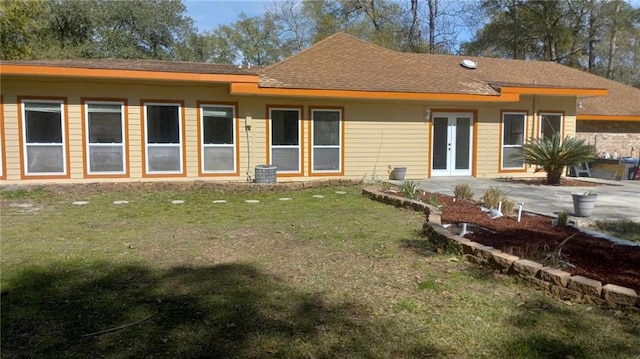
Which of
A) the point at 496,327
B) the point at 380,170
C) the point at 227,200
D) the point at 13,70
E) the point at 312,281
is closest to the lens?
the point at 496,327

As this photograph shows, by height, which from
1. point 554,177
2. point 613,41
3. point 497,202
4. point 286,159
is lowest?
point 497,202

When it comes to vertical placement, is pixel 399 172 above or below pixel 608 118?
below

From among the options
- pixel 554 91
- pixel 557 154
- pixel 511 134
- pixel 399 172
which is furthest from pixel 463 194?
pixel 554 91

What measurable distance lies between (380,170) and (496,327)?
440 inches

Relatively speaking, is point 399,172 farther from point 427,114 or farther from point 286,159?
point 286,159

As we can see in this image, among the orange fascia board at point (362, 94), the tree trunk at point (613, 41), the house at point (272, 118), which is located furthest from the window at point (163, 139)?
the tree trunk at point (613, 41)

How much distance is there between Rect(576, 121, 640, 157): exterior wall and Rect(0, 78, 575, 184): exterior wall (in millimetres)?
3569

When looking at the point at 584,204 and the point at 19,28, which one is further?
the point at 19,28

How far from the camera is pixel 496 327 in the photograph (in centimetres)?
357

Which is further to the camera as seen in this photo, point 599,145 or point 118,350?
point 599,145

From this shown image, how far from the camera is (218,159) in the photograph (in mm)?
13430

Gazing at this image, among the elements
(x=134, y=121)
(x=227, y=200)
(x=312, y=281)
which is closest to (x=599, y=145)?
(x=227, y=200)

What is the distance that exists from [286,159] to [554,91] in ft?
27.8

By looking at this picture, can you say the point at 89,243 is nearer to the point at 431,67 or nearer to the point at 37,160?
the point at 37,160
